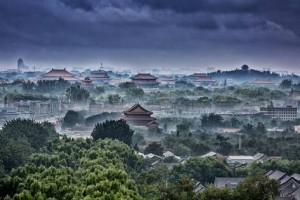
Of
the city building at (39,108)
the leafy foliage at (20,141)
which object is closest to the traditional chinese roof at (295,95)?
the city building at (39,108)

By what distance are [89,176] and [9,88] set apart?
7480 centimetres

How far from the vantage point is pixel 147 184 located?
25.0 meters

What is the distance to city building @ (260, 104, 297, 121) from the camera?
6694 centimetres

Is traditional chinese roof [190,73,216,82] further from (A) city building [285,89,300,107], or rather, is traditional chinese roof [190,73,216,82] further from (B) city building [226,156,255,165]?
(B) city building [226,156,255,165]

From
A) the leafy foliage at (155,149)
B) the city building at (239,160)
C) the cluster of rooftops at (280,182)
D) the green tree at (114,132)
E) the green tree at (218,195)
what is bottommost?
the city building at (239,160)

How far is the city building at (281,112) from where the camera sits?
6694cm

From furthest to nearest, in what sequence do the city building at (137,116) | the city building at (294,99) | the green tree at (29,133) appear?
the city building at (294,99) → the city building at (137,116) → the green tree at (29,133)

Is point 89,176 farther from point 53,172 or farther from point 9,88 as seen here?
point 9,88

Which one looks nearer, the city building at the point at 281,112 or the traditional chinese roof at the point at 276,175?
the traditional chinese roof at the point at 276,175

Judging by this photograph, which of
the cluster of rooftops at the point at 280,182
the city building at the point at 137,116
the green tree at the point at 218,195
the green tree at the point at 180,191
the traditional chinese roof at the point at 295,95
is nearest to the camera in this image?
the green tree at the point at 180,191

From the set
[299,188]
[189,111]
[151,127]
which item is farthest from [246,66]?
[299,188]

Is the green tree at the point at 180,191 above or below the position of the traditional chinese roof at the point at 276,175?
above

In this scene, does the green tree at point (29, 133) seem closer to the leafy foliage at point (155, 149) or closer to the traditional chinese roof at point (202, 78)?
the leafy foliage at point (155, 149)

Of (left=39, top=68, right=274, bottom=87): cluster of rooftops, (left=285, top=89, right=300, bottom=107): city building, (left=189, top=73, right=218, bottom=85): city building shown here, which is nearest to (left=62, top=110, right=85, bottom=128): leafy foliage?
(left=285, top=89, right=300, bottom=107): city building
